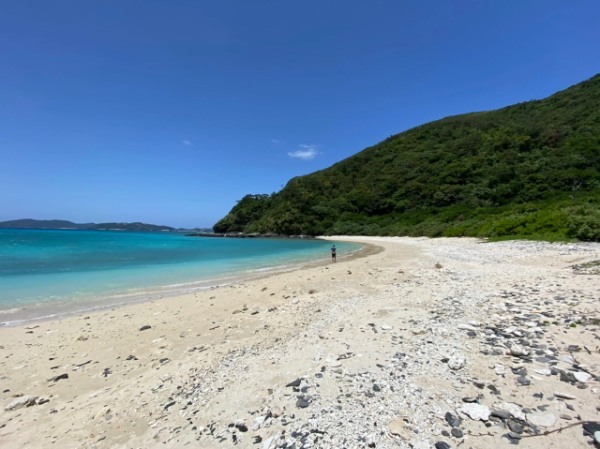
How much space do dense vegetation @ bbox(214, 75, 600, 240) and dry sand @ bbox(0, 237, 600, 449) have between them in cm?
2012

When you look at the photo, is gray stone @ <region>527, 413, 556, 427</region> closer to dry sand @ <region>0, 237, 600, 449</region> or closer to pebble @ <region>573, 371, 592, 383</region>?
dry sand @ <region>0, 237, 600, 449</region>

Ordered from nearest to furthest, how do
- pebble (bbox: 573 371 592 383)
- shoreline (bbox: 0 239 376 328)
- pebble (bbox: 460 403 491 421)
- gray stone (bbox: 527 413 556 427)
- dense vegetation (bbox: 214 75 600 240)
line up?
gray stone (bbox: 527 413 556 427)
pebble (bbox: 460 403 491 421)
pebble (bbox: 573 371 592 383)
shoreline (bbox: 0 239 376 328)
dense vegetation (bbox: 214 75 600 240)

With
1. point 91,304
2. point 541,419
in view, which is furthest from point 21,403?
point 91,304

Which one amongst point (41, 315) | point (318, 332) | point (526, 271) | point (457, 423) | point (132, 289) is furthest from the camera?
point (132, 289)

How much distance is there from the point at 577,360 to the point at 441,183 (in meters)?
83.4

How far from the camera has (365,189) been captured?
3797 inches

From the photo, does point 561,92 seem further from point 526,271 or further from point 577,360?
point 577,360

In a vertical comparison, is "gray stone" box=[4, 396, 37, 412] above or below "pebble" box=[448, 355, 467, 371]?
below

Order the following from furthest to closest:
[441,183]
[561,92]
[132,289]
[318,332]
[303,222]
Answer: [561,92] < [303,222] < [441,183] < [132,289] < [318,332]

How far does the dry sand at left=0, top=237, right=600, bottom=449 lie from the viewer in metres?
3.22

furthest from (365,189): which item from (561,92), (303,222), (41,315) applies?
(41,315)

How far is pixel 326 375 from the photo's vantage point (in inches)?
176

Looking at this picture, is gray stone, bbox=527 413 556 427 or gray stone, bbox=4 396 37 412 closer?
gray stone, bbox=527 413 556 427

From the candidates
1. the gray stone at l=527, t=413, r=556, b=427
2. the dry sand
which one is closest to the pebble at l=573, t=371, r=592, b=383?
the dry sand
